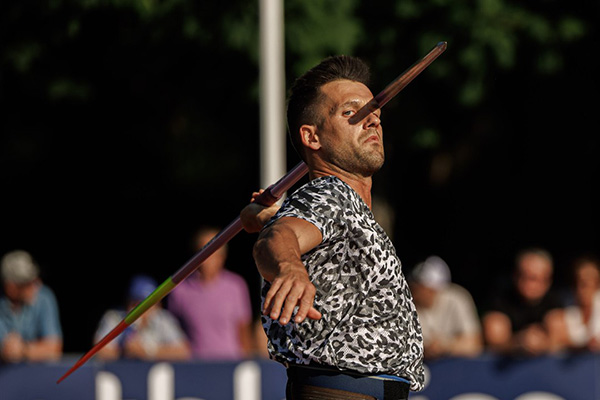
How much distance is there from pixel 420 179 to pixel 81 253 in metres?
5.23

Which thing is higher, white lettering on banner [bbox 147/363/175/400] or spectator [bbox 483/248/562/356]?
spectator [bbox 483/248/562/356]

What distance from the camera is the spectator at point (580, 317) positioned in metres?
8.73

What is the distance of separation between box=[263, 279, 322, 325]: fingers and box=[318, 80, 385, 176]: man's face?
92 centimetres

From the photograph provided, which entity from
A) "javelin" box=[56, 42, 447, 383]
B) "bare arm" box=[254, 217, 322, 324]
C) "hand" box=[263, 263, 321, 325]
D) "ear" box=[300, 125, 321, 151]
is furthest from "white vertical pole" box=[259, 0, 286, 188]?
"hand" box=[263, 263, 321, 325]

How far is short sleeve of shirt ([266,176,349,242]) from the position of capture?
368cm

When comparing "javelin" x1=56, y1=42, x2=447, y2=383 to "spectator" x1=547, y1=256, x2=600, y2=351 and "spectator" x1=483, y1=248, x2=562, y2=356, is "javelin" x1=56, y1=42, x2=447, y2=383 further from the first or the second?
"spectator" x1=547, y1=256, x2=600, y2=351

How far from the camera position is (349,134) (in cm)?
411

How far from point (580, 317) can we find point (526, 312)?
42 cm

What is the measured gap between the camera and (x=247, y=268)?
55.4 feet

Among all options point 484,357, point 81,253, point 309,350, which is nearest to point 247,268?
point 81,253

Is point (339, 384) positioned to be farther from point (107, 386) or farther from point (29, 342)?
point (29, 342)

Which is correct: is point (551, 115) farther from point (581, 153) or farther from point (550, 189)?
point (550, 189)

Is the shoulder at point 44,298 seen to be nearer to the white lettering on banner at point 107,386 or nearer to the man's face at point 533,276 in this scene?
the white lettering on banner at point 107,386

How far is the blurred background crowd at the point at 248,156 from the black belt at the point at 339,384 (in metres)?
4.95
